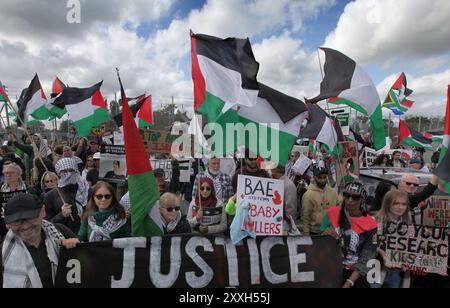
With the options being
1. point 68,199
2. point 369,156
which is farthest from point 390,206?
point 369,156

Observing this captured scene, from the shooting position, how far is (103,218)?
3252mm

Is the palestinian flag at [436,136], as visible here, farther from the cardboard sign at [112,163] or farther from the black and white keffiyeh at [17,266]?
the black and white keffiyeh at [17,266]

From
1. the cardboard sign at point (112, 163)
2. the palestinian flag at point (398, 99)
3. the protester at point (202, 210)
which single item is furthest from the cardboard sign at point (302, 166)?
the palestinian flag at point (398, 99)

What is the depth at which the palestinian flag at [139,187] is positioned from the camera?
315 centimetres

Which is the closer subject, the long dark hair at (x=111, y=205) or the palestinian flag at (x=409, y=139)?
the long dark hair at (x=111, y=205)

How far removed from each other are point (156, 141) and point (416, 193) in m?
4.88

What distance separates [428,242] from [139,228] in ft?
9.32

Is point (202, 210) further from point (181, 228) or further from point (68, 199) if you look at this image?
point (68, 199)

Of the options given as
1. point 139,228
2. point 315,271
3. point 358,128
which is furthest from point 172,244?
point 358,128

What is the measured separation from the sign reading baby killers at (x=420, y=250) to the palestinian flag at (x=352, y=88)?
2.45 m

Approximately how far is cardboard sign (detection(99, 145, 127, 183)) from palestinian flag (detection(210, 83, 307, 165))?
3.50 metres

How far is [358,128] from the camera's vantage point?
62.1 ft

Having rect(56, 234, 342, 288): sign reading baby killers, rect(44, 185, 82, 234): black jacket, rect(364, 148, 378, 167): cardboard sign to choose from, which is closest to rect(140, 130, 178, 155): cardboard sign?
rect(44, 185, 82, 234): black jacket

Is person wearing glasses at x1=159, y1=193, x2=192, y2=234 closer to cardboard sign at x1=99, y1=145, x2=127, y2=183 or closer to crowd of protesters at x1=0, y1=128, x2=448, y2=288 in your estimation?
crowd of protesters at x1=0, y1=128, x2=448, y2=288
